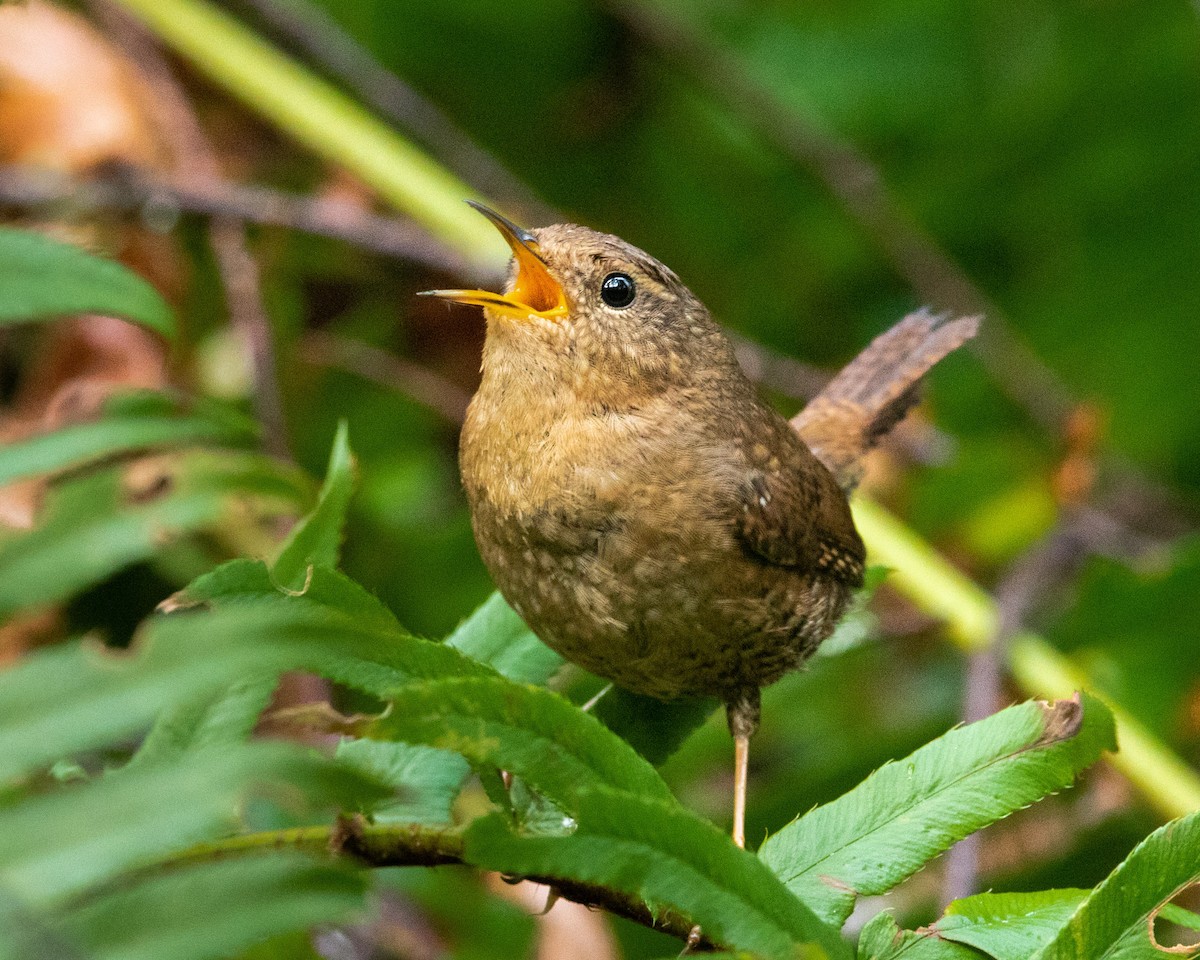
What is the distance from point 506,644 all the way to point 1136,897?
1071 mm

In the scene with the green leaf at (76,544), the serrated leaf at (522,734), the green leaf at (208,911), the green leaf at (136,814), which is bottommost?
the green leaf at (208,911)

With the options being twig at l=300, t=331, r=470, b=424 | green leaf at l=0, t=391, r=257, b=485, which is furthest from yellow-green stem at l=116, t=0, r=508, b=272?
green leaf at l=0, t=391, r=257, b=485

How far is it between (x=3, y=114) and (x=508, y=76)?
1900mm

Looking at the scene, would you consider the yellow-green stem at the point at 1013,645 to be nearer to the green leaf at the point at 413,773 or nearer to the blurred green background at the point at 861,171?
the blurred green background at the point at 861,171

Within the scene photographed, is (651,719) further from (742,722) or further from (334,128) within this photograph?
(334,128)

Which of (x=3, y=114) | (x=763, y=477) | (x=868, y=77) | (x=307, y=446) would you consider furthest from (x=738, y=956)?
(x=868, y=77)

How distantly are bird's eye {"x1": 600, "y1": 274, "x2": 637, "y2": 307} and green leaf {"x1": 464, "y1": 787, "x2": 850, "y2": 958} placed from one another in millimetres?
1317

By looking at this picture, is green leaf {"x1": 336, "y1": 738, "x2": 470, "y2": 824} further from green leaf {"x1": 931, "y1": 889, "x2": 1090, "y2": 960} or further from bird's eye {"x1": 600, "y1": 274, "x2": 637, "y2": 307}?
bird's eye {"x1": 600, "y1": 274, "x2": 637, "y2": 307}

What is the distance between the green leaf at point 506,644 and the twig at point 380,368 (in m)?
1.40

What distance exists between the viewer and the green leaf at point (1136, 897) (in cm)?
156

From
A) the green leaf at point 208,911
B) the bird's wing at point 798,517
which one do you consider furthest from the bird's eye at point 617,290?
the green leaf at point 208,911

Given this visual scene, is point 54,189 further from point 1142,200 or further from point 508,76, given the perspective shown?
point 1142,200

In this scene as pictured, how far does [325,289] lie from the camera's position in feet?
14.3

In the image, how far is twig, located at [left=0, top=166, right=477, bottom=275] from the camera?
3.38 meters
